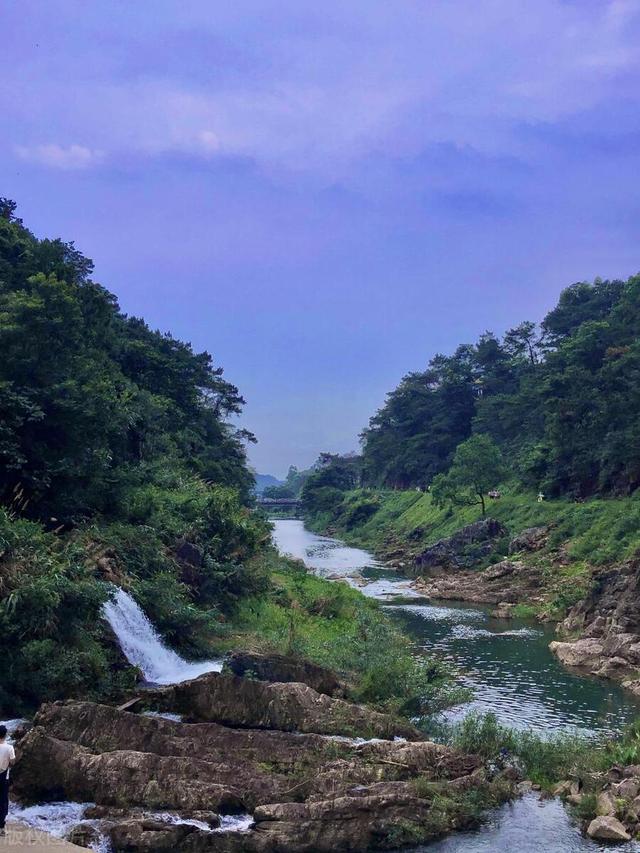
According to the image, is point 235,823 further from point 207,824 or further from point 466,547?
point 466,547

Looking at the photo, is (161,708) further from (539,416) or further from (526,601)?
(539,416)

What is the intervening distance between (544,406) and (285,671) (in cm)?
5844

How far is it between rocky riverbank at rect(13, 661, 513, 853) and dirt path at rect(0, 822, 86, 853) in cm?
64

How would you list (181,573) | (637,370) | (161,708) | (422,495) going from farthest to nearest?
(422,495) → (637,370) → (181,573) → (161,708)

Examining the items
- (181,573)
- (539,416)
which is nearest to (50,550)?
(181,573)

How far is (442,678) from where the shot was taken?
78.0 ft

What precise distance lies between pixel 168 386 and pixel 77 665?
123 ft

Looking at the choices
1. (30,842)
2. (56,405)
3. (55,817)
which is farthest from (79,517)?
(30,842)

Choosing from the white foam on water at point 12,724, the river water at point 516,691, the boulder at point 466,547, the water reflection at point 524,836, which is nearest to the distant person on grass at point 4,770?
the white foam on water at point 12,724

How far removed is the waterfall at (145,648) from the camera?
22.0 meters

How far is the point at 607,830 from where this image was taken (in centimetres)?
1455

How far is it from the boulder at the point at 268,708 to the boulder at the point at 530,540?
37992 mm

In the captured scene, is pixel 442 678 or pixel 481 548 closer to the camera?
pixel 442 678

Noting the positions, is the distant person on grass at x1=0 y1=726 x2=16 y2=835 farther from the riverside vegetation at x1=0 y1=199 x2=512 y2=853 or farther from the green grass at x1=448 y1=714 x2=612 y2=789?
the green grass at x1=448 y1=714 x2=612 y2=789
